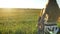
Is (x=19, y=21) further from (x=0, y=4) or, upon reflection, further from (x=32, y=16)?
(x=0, y=4)

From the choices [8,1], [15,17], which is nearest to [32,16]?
[15,17]

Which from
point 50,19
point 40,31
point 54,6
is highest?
point 54,6

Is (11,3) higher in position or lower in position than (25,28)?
higher

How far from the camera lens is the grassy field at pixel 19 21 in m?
1.70

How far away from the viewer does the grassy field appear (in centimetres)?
170

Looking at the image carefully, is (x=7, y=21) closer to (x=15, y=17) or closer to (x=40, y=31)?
(x=15, y=17)

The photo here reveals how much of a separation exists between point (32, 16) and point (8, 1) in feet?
1.05

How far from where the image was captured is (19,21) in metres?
1.72

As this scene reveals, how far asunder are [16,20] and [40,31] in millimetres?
303

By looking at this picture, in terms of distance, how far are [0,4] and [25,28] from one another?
0.39m

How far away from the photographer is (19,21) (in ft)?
5.65

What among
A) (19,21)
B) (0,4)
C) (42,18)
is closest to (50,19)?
(42,18)

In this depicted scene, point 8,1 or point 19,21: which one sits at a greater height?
point 8,1

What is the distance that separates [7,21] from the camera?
67.2 inches
